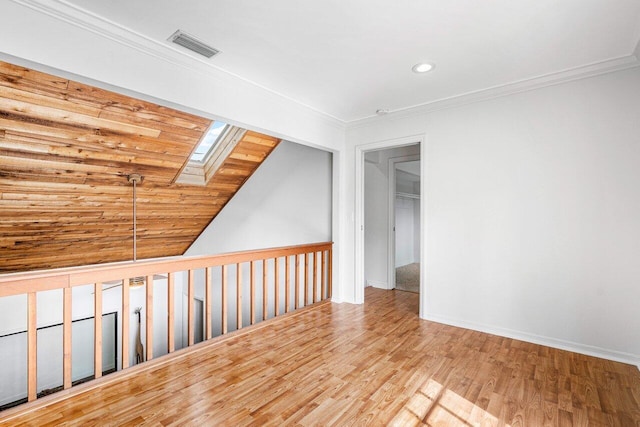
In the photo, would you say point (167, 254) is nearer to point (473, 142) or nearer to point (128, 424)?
point (128, 424)

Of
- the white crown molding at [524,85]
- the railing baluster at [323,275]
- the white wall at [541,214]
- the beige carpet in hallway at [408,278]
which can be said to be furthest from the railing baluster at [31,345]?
the beige carpet in hallway at [408,278]

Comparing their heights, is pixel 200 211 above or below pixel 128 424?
above

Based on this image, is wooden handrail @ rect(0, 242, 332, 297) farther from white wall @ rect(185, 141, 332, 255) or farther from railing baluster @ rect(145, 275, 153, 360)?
white wall @ rect(185, 141, 332, 255)

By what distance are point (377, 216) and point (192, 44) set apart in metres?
3.74

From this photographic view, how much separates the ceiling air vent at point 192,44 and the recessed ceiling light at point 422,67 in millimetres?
1594

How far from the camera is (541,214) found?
2.96 metres

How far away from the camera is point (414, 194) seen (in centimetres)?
771

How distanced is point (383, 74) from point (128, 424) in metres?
3.08

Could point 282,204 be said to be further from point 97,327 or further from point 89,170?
point 97,327

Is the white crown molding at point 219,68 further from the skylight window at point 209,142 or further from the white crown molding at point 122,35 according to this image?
the skylight window at point 209,142

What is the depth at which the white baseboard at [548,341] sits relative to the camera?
2588 mm

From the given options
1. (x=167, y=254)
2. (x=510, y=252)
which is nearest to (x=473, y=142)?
(x=510, y=252)

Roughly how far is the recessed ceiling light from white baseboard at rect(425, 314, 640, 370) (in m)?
2.51

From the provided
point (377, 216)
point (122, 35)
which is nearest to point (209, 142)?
point (122, 35)
